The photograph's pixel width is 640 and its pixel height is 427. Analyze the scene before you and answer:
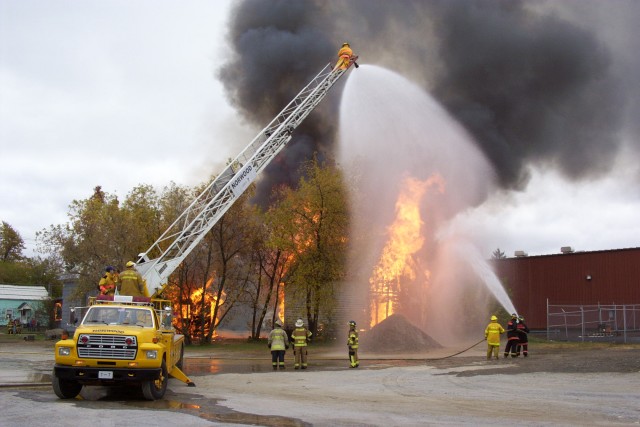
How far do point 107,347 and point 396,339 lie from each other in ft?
50.4

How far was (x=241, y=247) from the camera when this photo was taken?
3219cm

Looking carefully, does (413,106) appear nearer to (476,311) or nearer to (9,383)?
(476,311)

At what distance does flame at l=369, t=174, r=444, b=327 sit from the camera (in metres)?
28.8

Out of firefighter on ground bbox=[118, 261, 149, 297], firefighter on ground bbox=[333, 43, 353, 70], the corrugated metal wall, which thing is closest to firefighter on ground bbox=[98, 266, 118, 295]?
firefighter on ground bbox=[118, 261, 149, 297]

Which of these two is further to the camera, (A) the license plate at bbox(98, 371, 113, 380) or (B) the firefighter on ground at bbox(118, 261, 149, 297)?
(B) the firefighter on ground at bbox(118, 261, 149, 297)

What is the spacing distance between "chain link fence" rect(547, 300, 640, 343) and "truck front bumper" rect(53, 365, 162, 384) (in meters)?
19.7

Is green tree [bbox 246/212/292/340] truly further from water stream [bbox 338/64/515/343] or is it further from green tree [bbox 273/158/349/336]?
water stream [bbox 338/64/515/343]

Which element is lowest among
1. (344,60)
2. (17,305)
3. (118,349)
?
(17,305)

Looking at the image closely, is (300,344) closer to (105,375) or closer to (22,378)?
(22,378)

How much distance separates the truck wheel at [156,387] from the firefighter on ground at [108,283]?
4.00 metres

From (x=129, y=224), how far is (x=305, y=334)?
56.1 ft

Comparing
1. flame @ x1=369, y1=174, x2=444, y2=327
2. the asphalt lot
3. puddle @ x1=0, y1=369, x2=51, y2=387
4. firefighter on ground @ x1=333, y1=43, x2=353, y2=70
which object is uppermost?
firefighter on ground @ x1=333, y1=43, x2=353, y2=70

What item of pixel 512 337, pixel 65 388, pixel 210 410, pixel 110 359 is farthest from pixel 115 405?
pixel 512 337

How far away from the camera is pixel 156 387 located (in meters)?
10.6
